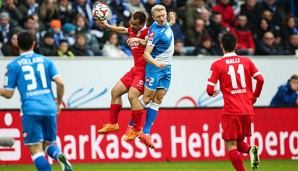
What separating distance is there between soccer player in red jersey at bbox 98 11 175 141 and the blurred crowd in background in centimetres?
591

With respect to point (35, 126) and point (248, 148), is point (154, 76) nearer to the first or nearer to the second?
point (248, 148)

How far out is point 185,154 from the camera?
20.0 m

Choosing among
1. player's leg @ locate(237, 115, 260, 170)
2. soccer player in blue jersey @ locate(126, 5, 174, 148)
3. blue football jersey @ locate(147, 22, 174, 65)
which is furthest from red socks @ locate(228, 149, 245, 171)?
blue football jersey @ locate(147, 22, 174, 65)

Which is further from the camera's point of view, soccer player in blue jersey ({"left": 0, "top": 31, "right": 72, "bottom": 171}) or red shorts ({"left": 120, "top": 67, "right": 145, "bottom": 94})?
red shorts ({"left": 120, "top": 67, "right": 145, "bottom": 94})

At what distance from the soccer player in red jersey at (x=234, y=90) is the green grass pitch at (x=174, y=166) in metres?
3.26

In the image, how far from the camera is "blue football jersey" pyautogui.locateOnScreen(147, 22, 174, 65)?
52.2ft

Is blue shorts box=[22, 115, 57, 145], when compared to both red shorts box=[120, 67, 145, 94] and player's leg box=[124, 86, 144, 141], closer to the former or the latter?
player's leg box=[124, 86, 144, 141]

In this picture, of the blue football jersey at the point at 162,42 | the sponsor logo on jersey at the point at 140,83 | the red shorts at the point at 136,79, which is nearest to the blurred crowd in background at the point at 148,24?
the red shorts at the point at 136,79

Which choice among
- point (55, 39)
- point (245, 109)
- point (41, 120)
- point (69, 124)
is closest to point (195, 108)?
point (69, 124)

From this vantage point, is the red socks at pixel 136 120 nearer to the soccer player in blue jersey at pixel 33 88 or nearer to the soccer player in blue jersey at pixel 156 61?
the soccer player in blue jersey at pixel 156 61

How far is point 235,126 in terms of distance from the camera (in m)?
14.6

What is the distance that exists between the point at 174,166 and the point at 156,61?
3.68 m

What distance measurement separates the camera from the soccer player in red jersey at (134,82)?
53.2ft

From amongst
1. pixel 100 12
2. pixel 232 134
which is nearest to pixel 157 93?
pixel 100 12
